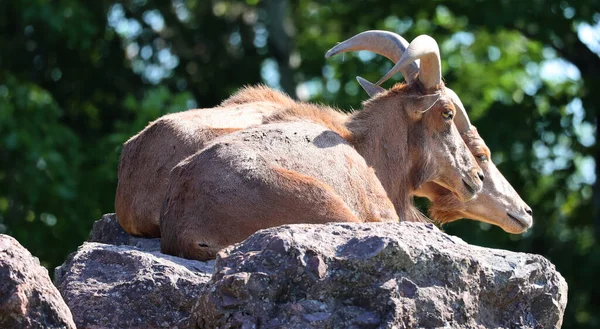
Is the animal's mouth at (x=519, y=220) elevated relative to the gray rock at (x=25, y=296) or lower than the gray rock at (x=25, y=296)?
lower

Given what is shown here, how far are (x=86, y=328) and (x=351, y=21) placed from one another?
16.0m

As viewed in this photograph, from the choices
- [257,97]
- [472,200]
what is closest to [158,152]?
[257,97]

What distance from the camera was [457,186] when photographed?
9102 millimetres

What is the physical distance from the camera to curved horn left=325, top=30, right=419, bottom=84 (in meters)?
8.99

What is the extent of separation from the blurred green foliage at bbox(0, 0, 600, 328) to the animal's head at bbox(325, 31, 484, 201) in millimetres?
7280

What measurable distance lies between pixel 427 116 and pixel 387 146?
0.42m

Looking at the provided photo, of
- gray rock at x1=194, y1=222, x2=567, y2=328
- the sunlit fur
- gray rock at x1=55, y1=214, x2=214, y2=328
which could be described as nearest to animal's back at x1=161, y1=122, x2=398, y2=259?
gray rock at x1=55, y1=214, x2=214, y2=328

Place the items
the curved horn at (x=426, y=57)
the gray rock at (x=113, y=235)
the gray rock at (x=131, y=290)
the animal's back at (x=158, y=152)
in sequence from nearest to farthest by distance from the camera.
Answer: the gray rock at (x=131, y=290) < the curved horn at (x=426, y=57) < the gray rock at (x=113, y=235) < the animal's back at (x=158, y=152)

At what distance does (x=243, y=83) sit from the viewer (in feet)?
→ 69.7

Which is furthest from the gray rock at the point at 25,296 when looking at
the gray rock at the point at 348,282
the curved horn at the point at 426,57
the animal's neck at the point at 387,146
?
the animal's neck at the point at 387,146

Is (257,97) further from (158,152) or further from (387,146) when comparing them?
(387,146)

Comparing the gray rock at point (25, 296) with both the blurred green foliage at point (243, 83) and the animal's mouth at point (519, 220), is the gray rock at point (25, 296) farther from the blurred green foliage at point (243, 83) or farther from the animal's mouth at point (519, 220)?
the blurred green foliage at point (243, 83)

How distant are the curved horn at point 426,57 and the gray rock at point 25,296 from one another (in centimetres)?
359

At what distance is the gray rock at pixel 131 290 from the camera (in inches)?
230
